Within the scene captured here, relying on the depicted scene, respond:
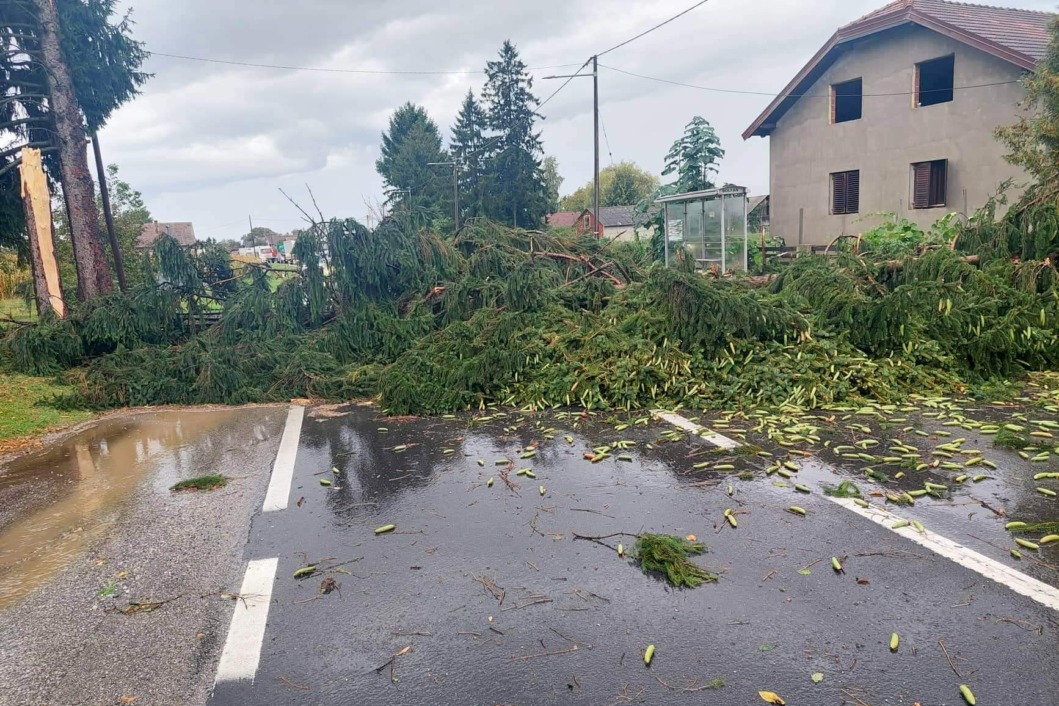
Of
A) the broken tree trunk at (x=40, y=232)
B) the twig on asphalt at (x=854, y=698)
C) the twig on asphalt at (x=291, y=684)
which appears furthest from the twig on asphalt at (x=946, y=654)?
the broken tree trunk at (x=40, y=232)

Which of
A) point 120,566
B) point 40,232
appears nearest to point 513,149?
point 40,232

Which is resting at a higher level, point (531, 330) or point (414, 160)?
point (414, 160)

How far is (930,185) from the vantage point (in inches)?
849

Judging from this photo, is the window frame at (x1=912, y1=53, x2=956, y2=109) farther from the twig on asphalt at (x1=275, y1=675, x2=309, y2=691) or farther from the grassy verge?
the twig on asphalt at (x1=275, y1=675, x2=309, y2=691)

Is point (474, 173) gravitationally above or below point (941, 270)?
above

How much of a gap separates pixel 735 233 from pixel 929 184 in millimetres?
8809

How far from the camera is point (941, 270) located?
9117 mm

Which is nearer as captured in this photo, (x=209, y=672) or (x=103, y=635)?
(x=209, y=672)

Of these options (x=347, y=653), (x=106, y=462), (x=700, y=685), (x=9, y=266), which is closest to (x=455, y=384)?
(x=106, y=462)

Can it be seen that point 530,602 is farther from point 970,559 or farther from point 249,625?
point 970,559

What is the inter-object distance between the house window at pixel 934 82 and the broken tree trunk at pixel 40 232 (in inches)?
896

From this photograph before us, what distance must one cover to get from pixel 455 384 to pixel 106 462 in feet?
12.1

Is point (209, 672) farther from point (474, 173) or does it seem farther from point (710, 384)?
point (474, 173)

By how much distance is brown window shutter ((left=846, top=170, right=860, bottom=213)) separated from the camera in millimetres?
23562
